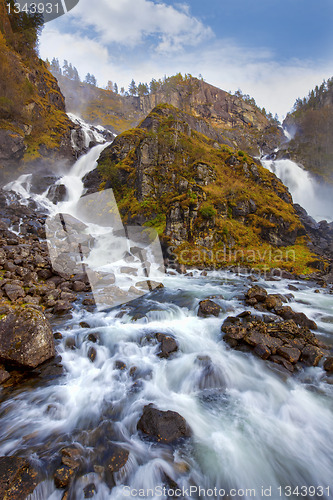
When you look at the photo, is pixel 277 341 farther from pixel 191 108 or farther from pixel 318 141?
pixel 191 108

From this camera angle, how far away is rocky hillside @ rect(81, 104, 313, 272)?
→ 19.9m

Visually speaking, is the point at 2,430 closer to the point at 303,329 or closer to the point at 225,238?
the point at 303,329

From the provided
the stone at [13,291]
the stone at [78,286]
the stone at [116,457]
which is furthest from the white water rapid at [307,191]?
the stone at [116,457]

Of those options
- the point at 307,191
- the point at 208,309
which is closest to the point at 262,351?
the point at 208,309

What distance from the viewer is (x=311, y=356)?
6168mm

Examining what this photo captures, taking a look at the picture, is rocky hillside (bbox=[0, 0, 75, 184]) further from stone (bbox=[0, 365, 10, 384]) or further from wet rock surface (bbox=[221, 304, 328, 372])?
wet rock surface (bbox=[221, 304, 328, 372])

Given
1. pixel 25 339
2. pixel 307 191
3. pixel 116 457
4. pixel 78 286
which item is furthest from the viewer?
pixel 307 191

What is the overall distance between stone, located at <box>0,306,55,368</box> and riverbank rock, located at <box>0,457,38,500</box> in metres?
2.29

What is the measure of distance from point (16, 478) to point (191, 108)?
76.9 meters

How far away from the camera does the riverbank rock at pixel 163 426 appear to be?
4.29 m

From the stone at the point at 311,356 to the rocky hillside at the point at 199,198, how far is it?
12360mm

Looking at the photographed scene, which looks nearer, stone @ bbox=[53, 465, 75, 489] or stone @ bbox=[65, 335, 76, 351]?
stone @ bbox=[53, 465, 75, 489]

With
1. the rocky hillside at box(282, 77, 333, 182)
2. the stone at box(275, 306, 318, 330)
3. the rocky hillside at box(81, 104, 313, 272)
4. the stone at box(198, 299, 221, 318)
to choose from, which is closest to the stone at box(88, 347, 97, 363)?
the stone at box(198, 299, 221, 318)

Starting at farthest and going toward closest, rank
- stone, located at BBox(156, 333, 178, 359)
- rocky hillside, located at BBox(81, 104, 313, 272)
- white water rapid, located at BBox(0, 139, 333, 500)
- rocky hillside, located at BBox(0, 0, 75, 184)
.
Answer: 1. rocky hillside, located at BBox(0, 0, 75, 184)
2. rocky hillside, located at BBox(81, 104, 313, 272)
3. stone, located at BBox(156, 333, 178, 359)
4. white water rapid, located at BBox(0, 139, 333, 500)
